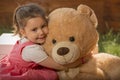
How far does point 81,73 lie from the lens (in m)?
1.44

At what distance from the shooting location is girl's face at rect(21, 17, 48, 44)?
1.41 meters

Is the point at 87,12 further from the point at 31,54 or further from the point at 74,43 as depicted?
the point at 31,54

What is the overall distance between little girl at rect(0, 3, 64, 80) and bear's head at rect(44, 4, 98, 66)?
0.04 metres

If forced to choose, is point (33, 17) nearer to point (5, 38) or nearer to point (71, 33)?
point (71, 33)

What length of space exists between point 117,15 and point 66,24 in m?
1.42

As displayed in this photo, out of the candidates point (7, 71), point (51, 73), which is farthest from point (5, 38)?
point (51, 73)

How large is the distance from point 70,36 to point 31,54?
190 mm

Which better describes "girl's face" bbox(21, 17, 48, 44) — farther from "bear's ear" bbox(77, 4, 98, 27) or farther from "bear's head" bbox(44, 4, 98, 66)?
"bear's ear" bbox(77, 4, 98, 27)

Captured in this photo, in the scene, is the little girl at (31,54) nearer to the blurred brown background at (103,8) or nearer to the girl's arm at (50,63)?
the girl's arm at (50,63)

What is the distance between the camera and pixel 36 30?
1426 millimetres

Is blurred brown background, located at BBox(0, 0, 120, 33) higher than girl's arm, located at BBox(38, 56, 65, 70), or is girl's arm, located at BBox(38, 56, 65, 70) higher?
girl's arm, located at BBox(38, 56, 65, 70)

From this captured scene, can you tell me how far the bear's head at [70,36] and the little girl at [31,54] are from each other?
39mm

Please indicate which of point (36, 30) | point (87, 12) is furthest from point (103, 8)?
point (36, 30)

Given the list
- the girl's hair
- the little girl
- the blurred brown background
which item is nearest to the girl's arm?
the little girl
